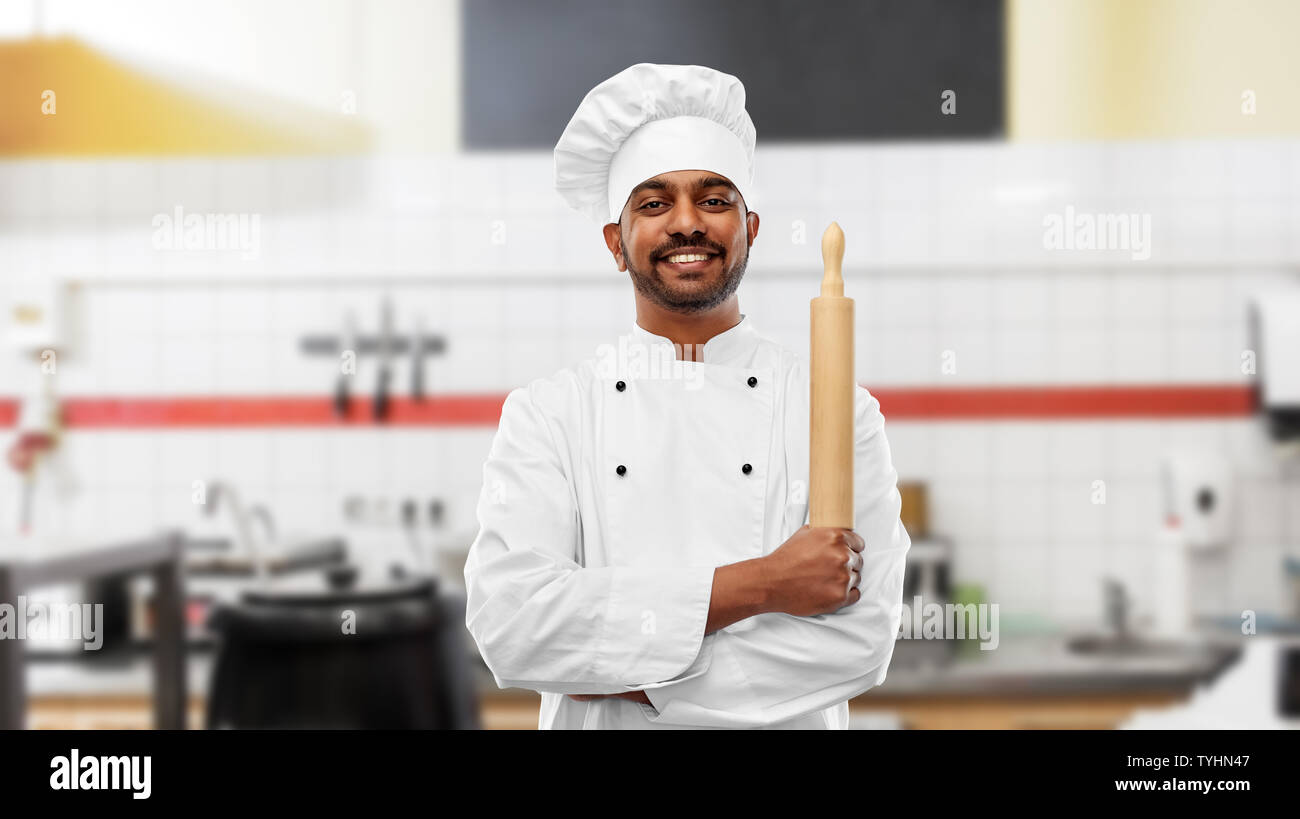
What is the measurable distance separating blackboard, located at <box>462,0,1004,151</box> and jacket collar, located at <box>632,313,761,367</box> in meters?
0.97

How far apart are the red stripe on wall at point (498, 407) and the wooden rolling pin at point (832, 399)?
3.87 ft

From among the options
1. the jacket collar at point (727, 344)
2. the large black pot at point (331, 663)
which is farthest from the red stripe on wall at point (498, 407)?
the jacket collar at point (727, 344)

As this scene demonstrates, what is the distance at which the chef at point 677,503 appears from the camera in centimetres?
63

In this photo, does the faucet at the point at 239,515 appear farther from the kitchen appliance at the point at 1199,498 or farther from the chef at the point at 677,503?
the kitchen appliance at the point at 1199,498

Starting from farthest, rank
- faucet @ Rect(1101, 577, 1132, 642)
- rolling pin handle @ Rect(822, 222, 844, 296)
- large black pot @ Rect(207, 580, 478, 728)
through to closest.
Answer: faucet @ Rect(1101, 577, 1132, 642) → large black pot @ Rect(207, 580, 478, 728) → rolling pin handle @ Rect(822, 222, 844, 296)

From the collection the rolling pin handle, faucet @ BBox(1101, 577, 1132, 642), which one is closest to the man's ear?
the rolling pin handle

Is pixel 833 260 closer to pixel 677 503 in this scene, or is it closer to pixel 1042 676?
pixel 677 503

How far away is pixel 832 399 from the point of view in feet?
1.96

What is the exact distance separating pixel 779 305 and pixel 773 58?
409 mm

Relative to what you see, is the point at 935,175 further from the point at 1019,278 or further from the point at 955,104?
the point at 1019,278

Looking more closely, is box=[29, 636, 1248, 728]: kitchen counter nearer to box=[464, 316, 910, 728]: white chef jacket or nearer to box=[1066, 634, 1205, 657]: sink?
box=[1066, 634, 1205, 657]: sink

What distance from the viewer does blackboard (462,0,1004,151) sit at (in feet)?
5.28
